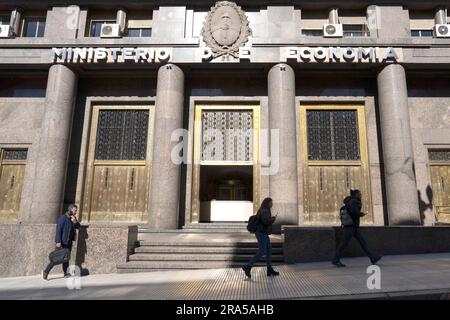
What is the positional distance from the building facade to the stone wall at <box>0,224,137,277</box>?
4.64 m

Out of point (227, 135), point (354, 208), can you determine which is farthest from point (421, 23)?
point (354, 208)

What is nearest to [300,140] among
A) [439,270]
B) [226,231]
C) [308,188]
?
[308,188]

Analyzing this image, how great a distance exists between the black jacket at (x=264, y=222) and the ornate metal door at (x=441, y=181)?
434 inches

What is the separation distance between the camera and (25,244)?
812cm

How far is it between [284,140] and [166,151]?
4.94m

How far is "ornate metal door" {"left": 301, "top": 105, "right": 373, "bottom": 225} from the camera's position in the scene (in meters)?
14.4

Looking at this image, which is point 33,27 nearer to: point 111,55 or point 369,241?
point 111,55

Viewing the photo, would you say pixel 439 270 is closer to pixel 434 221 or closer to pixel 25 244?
pixel 434 221

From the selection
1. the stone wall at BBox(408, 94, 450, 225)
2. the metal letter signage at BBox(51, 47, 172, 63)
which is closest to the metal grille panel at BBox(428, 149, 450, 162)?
the stone wall at BBox(408, 94, 450, 225)

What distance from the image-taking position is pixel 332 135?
15133 mm

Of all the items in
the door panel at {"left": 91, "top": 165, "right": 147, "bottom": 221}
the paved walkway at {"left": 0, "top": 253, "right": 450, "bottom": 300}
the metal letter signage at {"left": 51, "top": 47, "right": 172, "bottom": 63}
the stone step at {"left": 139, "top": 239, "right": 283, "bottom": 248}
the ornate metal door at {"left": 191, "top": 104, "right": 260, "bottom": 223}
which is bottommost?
the paved walkway at {"left": 0, "top": 253, "right": 450, "bottom": 300}

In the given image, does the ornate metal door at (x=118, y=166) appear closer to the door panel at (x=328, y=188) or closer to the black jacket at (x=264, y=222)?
the door panel at (x=328, y=188)

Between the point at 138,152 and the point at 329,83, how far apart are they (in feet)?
31.7

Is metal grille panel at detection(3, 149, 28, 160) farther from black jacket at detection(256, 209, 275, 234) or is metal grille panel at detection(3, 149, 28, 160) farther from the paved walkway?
black jacket at detection(256, 209, 275, 234)
